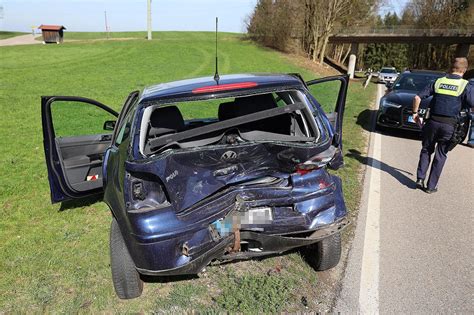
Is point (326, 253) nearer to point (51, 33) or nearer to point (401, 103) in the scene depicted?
point (401, 103)

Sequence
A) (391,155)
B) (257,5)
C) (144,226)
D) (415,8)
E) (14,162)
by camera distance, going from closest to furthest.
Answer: (144,226)
(14,162)
(391,155)
(257,5)
(415,8)

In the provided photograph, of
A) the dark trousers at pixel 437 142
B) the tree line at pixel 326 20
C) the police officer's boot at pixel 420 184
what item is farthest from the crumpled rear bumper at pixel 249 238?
the tree line at pixel 326 20

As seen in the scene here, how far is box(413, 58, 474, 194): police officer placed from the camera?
5246mm

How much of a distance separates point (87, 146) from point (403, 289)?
3.90 m

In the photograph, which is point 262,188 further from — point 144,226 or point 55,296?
point 55,296

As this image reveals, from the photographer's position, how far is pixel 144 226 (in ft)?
8.71

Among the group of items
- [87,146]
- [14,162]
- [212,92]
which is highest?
[212,92]

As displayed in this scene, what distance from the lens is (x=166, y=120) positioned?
151 inches

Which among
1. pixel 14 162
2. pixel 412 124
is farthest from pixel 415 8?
pixel 14 162

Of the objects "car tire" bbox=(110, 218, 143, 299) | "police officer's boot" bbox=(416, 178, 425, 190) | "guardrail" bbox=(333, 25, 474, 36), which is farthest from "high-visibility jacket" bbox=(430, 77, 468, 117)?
"guardrail" bbox=(333, 25, 474, 36)

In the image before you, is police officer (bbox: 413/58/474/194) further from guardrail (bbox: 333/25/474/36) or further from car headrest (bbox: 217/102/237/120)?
guardrail (bbox: 333/25/474/36)

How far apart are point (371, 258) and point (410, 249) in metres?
0.49

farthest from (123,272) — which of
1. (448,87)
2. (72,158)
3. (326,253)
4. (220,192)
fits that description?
(448,87)

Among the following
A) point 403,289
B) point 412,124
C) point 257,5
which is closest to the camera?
point 403,289
